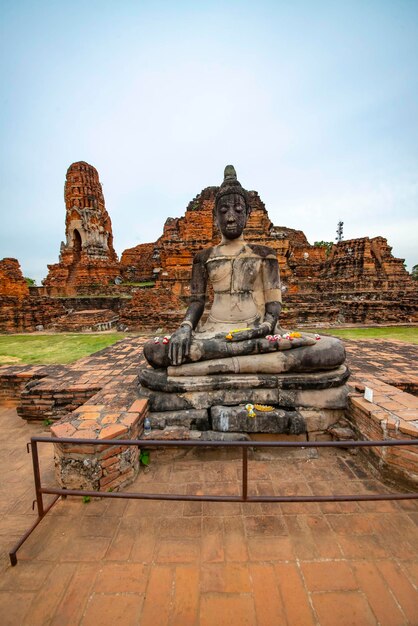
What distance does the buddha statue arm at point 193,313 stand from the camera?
3.39 metres

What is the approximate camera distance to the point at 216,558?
6.21 feet

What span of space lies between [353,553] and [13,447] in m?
3.77

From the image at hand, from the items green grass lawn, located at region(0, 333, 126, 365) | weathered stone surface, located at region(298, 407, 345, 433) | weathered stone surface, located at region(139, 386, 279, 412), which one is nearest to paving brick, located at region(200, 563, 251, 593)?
weathered stone surface, located at region(139, 386, 279, 412)

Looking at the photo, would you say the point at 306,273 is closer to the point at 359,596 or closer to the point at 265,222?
the point at 265,222

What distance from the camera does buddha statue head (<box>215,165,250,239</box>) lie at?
403 cm

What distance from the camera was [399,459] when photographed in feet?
8.43

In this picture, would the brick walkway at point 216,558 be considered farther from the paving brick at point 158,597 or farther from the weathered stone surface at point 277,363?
the weathered stone surface at point 277,363

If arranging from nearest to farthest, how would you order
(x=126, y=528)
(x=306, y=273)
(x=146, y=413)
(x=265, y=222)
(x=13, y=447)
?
(x=126, y=528)
(x=146, y=413)
(x=13, y=447)
(x=265, y=222)
(x=306, y=273)

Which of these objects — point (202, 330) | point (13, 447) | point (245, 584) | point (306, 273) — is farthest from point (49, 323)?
point (306, 273)

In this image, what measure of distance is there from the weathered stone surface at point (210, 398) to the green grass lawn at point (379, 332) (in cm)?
577

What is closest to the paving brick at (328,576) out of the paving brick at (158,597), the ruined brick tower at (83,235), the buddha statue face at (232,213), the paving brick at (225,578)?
the paving brick at (225,578)

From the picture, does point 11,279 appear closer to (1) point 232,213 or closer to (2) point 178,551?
(1) point 232,213

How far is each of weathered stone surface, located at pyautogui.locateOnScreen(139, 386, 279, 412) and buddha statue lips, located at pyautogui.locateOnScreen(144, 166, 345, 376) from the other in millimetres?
237

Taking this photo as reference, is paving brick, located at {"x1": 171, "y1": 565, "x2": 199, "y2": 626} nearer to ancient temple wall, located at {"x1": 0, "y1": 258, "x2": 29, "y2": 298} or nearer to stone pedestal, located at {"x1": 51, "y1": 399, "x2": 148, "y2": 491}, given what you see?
stone pedestal, located at {"x1": 51, "y1": 399, "x2": 148, "y2": 491}
